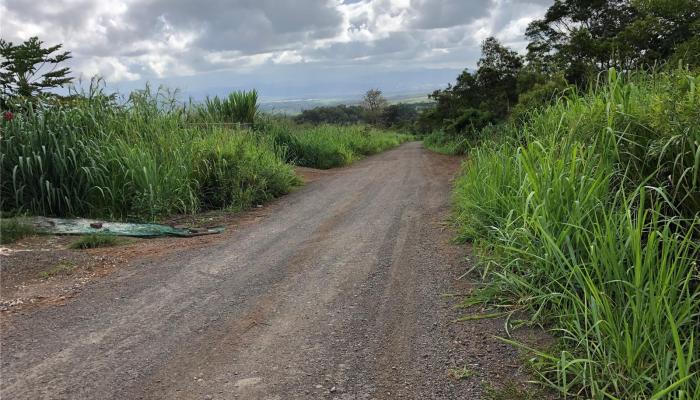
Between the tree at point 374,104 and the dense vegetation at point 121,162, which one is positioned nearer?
the dense vegetation at point 121,162

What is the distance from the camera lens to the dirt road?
2.43 metres

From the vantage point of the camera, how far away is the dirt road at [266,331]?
243 centimetres

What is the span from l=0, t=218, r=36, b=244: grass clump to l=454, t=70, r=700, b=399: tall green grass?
15.1 feet

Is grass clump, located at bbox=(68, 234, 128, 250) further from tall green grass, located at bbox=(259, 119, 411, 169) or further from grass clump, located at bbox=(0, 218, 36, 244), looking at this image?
tall green grass, located at bbox=(259, 119, 411, 169)

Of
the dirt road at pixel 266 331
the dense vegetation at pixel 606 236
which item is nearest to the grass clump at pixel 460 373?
the dirt road at pixel 266 331

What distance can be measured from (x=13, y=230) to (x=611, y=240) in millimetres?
5503

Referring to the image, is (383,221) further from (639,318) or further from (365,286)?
(639,318)

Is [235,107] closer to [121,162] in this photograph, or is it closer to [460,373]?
[121,162]

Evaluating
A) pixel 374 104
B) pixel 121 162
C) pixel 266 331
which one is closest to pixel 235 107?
pixel 121 162

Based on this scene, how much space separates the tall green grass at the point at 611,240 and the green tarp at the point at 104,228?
3.39m

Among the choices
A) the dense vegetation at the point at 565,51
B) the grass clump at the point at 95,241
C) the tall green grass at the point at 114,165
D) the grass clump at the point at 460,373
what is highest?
the dense vegetation at the point at 565,51

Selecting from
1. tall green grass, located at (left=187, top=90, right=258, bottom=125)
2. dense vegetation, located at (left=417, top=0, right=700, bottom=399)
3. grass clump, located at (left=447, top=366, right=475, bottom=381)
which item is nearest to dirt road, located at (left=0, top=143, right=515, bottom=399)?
grass clump, located at (left=447, top=366, right=475, bottom=381)

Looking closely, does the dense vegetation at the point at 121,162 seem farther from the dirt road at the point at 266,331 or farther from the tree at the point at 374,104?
the tree at the point at 374,104

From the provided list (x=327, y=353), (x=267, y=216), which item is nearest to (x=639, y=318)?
(x=327, y=353)
